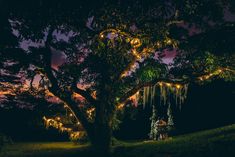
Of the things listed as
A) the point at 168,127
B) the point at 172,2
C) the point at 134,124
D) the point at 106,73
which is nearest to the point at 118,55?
Result: the point at 106,73

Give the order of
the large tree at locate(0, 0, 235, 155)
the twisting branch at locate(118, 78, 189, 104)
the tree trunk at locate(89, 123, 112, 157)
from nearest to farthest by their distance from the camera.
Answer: the large tree at locate(0, 0, 235, 155)
the tree trunk at locate(89, 123, 112, 157)
the twisting branch at locate(118, 78, 189, 104)

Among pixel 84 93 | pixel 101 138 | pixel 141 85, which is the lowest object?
pixel 101 138

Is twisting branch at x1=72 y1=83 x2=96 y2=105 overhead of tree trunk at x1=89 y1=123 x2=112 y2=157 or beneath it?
overhead

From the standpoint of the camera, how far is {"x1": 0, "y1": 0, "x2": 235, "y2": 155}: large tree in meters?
12.4

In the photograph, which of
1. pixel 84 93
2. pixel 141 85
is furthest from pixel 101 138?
pixel 141 85

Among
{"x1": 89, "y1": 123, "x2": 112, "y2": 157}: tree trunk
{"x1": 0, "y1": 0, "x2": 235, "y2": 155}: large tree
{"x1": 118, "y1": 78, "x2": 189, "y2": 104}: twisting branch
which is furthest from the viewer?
{"x1": 118, "y1": 78, "x2": 189, "y2": 104}: twisting branch

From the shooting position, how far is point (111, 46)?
1623cm

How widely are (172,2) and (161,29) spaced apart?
4.48ft

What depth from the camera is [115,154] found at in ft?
54.3

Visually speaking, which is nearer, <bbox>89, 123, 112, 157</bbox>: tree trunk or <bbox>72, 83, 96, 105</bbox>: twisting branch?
<bbox>89, 123, 112, 157</bbox>: tree trunk

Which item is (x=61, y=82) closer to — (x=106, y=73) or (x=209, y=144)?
(x=106, y=73)

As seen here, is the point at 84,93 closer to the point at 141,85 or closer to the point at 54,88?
the point at 54,88

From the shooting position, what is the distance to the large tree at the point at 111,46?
12.4m

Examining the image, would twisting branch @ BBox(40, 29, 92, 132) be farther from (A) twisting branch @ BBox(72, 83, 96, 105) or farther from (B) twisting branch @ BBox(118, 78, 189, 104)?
(B) twisting branch @ BBox(118, 78, 189, 104)
